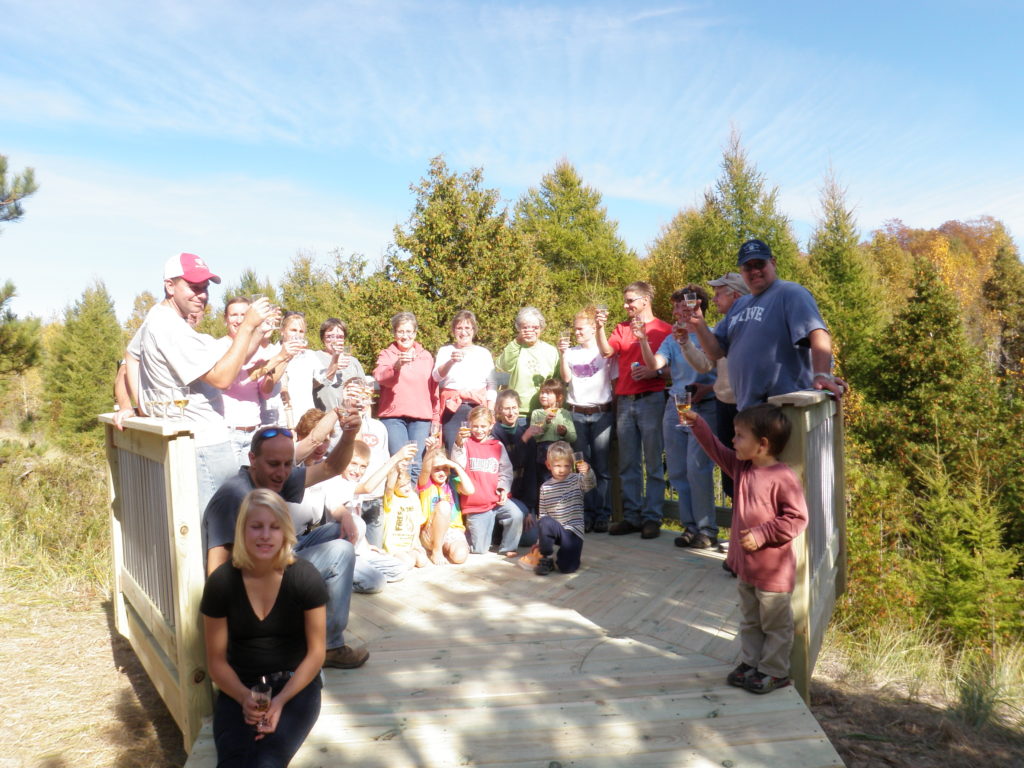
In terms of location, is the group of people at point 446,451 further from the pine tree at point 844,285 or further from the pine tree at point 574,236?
the pine tree at point 574,236

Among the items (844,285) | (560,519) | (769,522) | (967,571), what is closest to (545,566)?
(560,519)

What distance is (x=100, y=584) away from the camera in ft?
20.0

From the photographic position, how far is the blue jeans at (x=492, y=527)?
5.29m

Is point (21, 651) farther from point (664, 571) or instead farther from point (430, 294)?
point (430, 294)

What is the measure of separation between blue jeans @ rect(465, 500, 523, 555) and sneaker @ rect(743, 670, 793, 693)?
2514 millimetres


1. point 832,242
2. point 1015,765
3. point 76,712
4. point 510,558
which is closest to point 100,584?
point 76,712

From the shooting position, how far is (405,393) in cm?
584

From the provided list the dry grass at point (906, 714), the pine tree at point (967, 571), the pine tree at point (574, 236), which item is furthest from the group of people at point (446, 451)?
the pine tree at point (574, 236)

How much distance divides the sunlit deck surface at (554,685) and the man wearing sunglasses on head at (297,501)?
0.75ft

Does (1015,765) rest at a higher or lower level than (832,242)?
lower

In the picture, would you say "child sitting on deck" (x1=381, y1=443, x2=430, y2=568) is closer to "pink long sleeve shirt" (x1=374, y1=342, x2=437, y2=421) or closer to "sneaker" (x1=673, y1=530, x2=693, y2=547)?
"pink long sleeve shirt" (x1=374, y1=342, x2=437, y2=421)

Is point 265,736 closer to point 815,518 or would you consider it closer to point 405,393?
point 815,518

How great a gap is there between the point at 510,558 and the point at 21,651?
3315mm

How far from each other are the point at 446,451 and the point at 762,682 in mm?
3568
